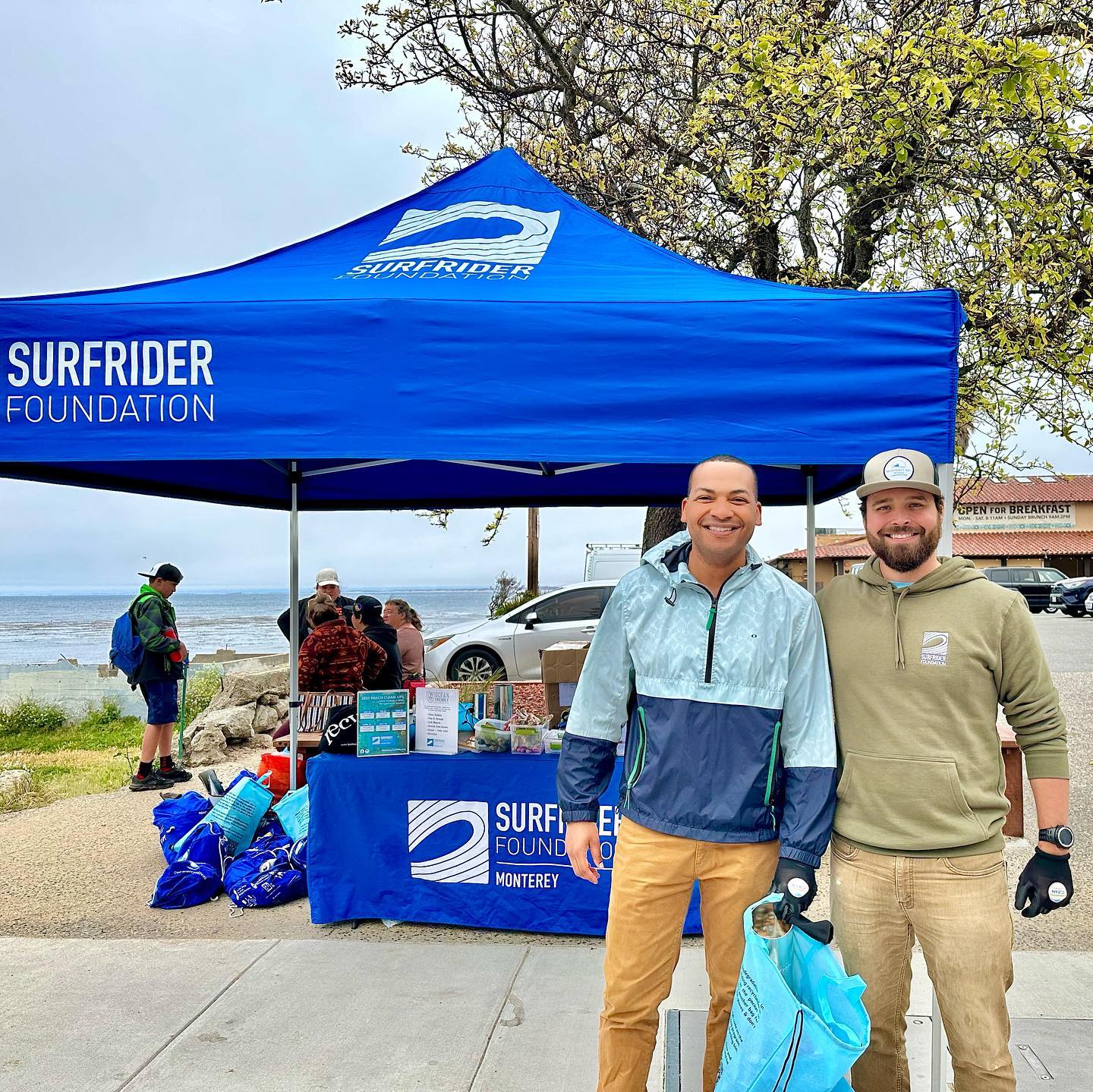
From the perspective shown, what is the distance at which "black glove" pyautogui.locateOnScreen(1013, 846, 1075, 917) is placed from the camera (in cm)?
227

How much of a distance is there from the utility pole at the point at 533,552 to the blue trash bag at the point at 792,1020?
18.0 metres

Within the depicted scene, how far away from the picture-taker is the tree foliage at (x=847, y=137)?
6891mm

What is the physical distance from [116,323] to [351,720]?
7.31 ft

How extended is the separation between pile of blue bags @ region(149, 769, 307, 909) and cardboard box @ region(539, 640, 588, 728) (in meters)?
1.44

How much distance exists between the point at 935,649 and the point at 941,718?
0.53ft

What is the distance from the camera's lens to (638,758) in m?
2.50

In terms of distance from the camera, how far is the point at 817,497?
5.49m

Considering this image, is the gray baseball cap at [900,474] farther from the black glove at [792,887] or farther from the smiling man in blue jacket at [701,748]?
the black glove at [792,887]

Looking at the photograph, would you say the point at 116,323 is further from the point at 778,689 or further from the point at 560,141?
the point at 560,141

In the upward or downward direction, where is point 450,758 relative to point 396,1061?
upward

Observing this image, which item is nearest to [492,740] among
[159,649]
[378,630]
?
[378,630]

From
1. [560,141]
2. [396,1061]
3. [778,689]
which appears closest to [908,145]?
[560,141]

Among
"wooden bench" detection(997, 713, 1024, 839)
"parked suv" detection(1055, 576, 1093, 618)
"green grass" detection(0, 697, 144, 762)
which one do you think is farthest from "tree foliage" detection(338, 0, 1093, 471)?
"parked suv" detection(1055, 576, 1093, 618)

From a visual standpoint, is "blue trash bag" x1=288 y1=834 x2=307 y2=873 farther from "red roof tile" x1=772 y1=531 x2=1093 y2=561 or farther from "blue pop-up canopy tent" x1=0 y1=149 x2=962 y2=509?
"red roof tile" x1=772 y1=531 x2=1093 y2=561
